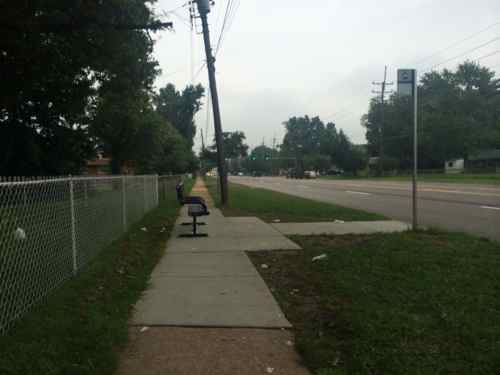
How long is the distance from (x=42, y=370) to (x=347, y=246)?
17.8 feet

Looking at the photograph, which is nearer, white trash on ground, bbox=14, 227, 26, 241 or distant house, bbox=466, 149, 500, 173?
white trash on ground, bbox=14, 227, 26, 241

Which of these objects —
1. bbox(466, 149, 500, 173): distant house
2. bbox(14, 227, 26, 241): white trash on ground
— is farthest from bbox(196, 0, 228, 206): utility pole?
bbox(466, 149, 500, 173): distant house

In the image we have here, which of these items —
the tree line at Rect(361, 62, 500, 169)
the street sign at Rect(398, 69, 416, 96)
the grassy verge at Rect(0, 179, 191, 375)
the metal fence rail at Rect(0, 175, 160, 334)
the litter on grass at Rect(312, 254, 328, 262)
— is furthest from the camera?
the tree line at Rect(361, 62, 500, 169)

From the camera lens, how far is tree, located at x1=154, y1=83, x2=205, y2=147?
206 ft

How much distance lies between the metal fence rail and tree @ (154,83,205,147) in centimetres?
5670

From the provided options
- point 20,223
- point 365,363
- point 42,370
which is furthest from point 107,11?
point 365,363

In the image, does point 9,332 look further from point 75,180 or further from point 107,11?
point 107,11

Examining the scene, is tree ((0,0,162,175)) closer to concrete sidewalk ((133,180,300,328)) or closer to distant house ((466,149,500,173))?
concrete sidewalk ((133,180,300,328))

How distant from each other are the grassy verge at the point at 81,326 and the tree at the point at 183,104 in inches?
2284

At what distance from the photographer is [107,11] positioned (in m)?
9.29

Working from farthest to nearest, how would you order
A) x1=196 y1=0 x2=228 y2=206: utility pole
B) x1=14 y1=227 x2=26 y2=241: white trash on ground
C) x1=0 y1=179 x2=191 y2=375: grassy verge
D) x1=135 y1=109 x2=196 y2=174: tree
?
x1=135 y1=109 x2=196 y2=174: tree → x1=196 y1=0 x2=228 y2=206: utility pole → x1=14 y1=227 x2=26 y2=241: white trash on ground → x1=0 y1=179 x2=191 y2=375: grassy verge

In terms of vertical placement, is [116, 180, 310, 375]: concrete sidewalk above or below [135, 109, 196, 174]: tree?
below

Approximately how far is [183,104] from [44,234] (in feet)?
200

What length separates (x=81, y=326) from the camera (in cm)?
365
